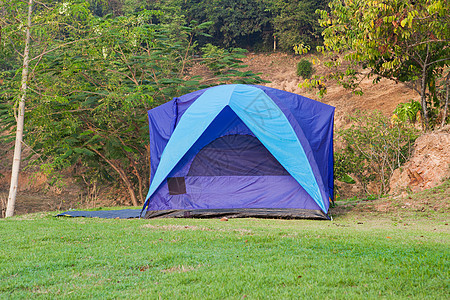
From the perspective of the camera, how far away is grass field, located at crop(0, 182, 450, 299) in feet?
9.05

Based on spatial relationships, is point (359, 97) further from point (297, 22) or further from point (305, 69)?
point (297, 22)

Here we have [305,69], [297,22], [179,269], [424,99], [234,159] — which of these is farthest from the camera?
[297,22]

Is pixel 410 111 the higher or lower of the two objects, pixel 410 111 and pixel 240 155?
the higher

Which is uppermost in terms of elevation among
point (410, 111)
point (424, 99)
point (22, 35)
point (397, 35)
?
point (22, 35)

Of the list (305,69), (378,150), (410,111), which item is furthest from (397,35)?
(305,69)

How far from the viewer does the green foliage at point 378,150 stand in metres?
10.6

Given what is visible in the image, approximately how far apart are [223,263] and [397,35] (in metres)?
7.05

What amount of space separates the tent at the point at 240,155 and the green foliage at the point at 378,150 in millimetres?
2990

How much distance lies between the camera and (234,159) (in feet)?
26.3

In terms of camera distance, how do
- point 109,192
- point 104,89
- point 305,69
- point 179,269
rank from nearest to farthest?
point 179,269 < point 104,89 < point 109,192 < point 305,69

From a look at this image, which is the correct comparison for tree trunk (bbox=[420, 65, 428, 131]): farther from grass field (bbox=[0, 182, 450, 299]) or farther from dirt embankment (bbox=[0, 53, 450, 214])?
grass field (bbox=[0, 182, 450, 299])

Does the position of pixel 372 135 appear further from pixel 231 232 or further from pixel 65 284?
pixel 65 284

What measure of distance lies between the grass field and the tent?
1915 mm

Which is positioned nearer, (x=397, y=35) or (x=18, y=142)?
(x=397, y=35)
